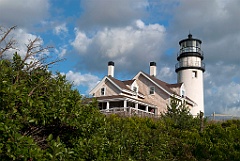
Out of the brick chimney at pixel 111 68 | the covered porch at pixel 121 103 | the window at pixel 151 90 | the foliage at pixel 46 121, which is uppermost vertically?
the brick chimney at pixel 111 68

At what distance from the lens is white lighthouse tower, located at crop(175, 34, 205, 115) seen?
3394 centimetres

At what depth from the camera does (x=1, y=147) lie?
4035 mm

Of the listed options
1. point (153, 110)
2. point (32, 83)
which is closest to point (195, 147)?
point (32, 83)

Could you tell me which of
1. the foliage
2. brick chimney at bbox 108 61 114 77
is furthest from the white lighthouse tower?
the foliage

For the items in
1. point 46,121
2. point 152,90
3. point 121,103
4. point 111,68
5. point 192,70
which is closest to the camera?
point 46,121

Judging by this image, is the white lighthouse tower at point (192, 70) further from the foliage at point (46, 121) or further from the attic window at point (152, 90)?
the foliage at point (46, 121)

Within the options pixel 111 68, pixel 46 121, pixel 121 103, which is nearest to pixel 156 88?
pixel 121 103

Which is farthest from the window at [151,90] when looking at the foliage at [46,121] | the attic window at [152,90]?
the foliage at [46,121]

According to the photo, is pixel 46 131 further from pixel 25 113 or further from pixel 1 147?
pixel 1 147

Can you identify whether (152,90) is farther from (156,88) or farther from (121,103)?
(121,103)

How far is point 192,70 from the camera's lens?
111 ft

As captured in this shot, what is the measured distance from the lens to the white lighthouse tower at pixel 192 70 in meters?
33.9

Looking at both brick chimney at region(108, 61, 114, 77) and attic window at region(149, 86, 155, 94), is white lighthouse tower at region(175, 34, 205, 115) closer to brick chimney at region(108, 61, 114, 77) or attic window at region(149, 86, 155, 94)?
attic window at region(149, 86, 155, 94)

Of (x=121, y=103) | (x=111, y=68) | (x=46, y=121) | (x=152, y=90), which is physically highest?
(x=111, y=68)
